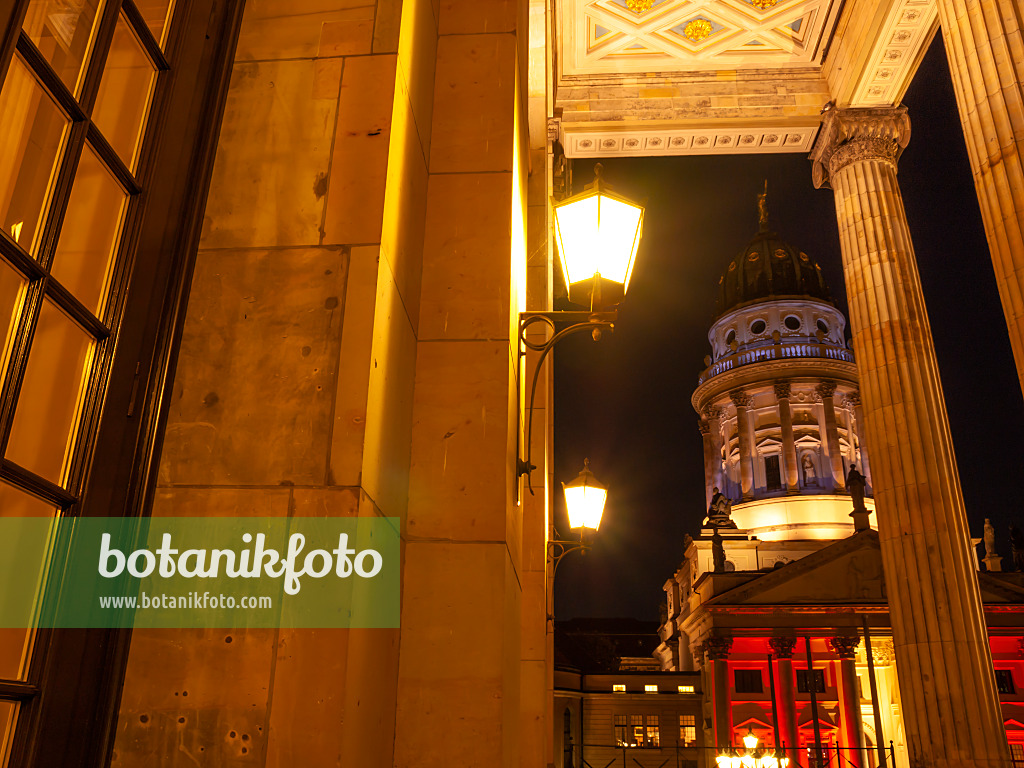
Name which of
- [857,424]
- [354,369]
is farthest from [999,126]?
[857,424]

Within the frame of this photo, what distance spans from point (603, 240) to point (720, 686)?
1659 inches

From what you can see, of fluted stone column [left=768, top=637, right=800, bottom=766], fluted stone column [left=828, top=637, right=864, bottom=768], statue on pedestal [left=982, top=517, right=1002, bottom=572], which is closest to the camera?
fluted stone column [left=828, top=637, right=864, bottom=768]

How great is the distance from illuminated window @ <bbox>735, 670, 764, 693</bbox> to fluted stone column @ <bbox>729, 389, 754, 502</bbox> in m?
14.3

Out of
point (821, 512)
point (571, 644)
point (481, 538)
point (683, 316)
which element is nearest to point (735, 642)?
point (821, 512)

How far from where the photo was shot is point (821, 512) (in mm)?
53094

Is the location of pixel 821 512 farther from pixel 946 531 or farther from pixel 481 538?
pixel 481 538

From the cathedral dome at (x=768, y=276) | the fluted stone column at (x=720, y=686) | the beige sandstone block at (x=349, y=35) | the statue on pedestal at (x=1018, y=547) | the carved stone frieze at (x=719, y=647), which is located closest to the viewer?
the beige sandstone block at (x=349, y=35)

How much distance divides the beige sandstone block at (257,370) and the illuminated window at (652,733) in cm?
4973

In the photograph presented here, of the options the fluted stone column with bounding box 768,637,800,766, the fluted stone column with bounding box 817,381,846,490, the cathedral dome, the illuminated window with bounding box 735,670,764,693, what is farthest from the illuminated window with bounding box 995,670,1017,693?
the cathedral dome

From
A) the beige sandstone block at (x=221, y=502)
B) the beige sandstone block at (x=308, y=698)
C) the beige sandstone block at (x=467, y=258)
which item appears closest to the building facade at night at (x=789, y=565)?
the beige sandstone block at (x=467, y=258)

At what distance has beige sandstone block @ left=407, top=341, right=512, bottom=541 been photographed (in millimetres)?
3387

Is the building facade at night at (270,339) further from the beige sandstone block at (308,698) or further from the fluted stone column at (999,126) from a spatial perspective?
the fluted stone column at (999,126)

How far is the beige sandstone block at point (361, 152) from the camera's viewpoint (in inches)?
118

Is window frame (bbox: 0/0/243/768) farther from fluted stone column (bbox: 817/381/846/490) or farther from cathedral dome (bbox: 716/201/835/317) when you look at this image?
cathedral dome (bbox: 716/201/835/317)
